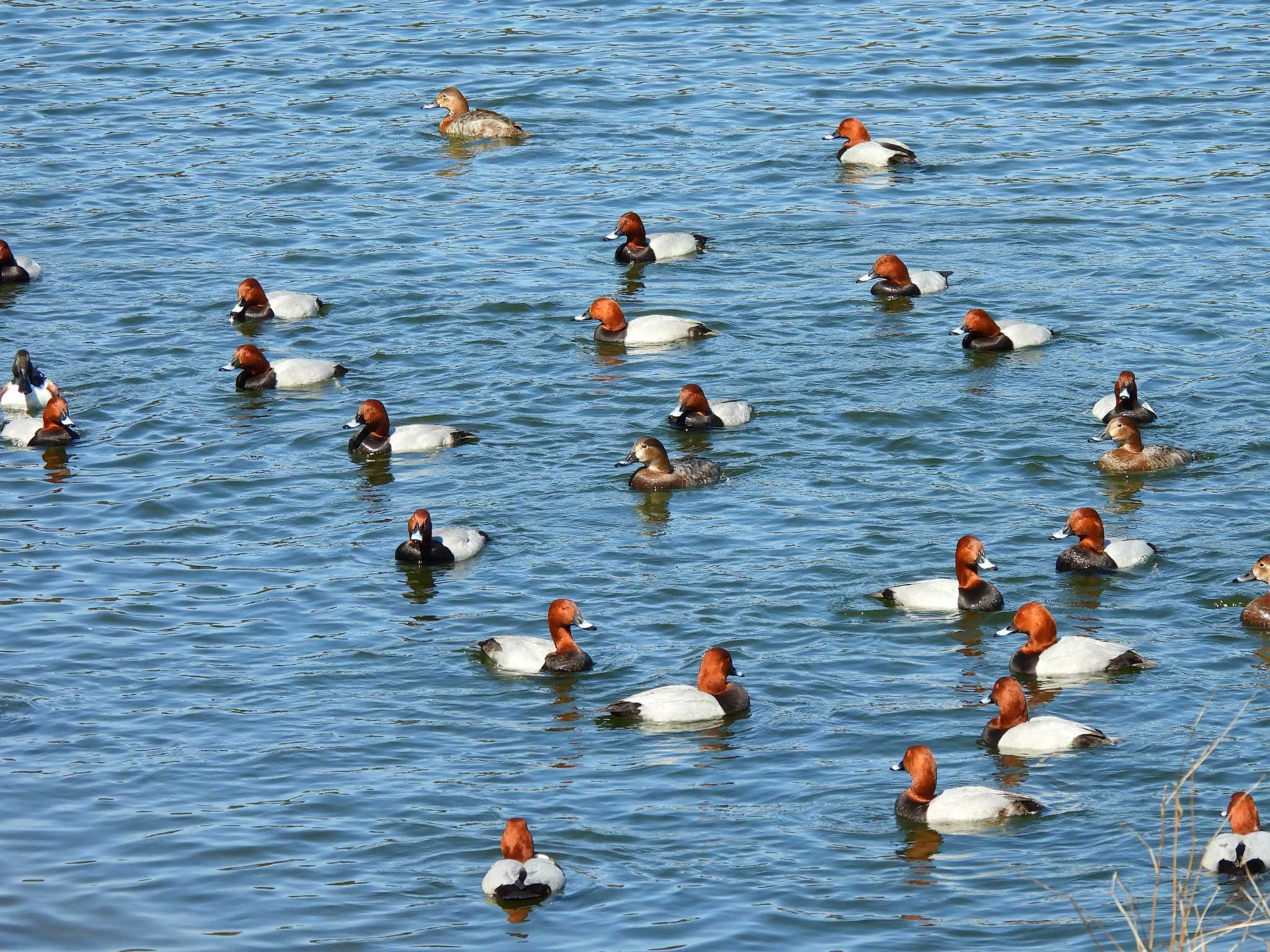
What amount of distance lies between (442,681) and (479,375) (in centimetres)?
727

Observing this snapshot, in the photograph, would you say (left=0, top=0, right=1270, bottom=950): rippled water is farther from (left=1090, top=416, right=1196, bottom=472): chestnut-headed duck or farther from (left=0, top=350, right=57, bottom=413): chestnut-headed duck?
(left=0, top=350, right=57, bottom=413): chestnut-headed duck

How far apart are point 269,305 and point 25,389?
11.9 feet

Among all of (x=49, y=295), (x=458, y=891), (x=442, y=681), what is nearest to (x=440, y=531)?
(x=442, y=681)

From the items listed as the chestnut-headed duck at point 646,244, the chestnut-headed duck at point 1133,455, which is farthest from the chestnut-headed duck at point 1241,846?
the chestnut-headed duck at point 646,244

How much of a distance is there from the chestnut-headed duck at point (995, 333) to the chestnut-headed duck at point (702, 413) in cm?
298

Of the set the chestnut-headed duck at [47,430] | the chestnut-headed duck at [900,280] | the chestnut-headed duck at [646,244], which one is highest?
the chestnut-headed duck at [646,244]

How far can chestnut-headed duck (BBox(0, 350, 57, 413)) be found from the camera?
73.4 ft

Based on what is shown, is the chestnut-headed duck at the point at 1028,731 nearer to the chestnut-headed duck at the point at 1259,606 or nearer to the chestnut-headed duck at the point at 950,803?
the chestnut-headed duck at the point at 950,803

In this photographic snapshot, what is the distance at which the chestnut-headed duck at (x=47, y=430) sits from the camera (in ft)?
71.1

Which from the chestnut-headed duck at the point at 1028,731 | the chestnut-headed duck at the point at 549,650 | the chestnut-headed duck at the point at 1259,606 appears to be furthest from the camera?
the chestnut-headed duck at the point at 1259,606

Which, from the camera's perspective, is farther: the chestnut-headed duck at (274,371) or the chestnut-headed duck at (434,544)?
the chestnut-headed duck at (274,371)

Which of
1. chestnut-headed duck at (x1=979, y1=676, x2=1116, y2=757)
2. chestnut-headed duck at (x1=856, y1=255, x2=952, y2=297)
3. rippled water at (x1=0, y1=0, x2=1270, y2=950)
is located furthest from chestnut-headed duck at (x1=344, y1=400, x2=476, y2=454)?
chestnut-headed duck at (x1=979, y1=676, x2=1116, y2=757)

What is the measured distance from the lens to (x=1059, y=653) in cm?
1638

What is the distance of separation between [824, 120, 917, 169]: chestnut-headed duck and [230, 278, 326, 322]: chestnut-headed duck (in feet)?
27.9
